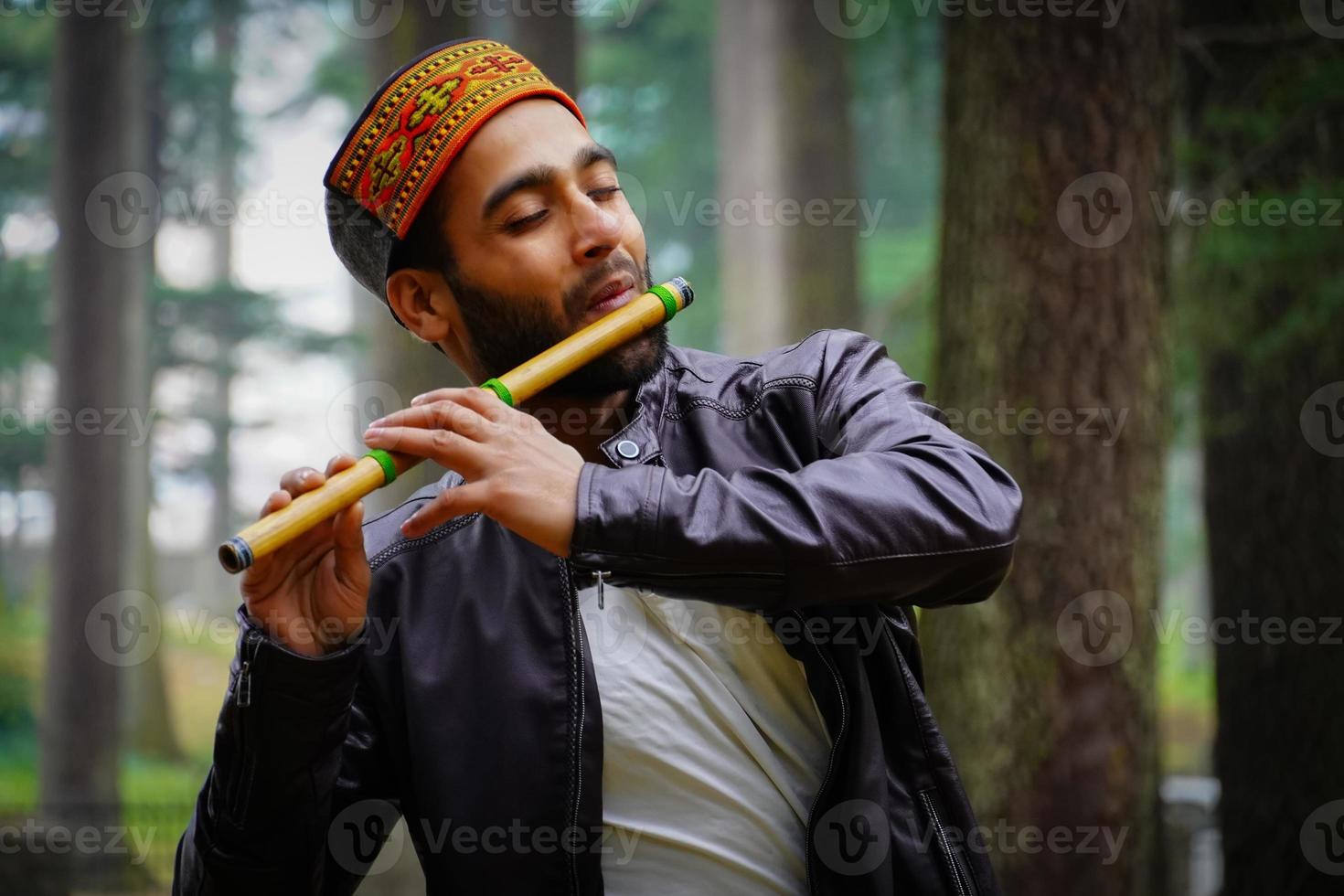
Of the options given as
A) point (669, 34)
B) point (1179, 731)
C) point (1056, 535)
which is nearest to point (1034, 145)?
point (1056, 535)

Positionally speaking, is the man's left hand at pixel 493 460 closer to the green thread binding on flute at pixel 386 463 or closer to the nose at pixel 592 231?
the green thread binding on flute at pixel 386 463

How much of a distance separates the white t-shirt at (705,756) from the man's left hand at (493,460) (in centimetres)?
55

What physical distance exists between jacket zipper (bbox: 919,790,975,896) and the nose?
1174mm

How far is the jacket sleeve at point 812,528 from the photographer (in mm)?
1810

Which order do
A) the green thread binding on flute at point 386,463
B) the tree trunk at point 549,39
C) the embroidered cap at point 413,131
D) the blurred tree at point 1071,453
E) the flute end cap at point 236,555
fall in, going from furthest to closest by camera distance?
the tree trunk at point 549,39
the blurred tree at point 1071,453
the embroidered cap at point 413,131
the green thread binding on flute at point 386,463
the flute end cap at point 236,555

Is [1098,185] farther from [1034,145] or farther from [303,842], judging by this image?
[303,842]

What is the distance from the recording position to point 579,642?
2316 millimetres

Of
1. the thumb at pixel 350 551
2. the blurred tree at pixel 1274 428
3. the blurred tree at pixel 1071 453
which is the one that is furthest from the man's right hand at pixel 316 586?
the blurred tree at pixel 1274 428

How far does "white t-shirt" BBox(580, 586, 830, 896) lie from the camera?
7.28 feet

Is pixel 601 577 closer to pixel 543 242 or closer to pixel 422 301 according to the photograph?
pixel 543 242

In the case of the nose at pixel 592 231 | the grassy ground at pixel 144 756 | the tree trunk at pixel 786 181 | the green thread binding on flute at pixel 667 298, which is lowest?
the grassy ground at pixel 144 756

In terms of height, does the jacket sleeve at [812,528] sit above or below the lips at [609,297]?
below

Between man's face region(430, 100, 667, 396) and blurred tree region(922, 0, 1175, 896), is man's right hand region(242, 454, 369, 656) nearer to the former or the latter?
man's face region(430, 100, 667, 396)

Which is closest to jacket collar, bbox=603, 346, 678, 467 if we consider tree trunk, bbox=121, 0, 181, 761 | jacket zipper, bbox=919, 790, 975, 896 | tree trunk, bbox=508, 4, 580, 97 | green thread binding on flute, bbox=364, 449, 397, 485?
green thread binding on flute, bbox=364, 449, 397, 485
